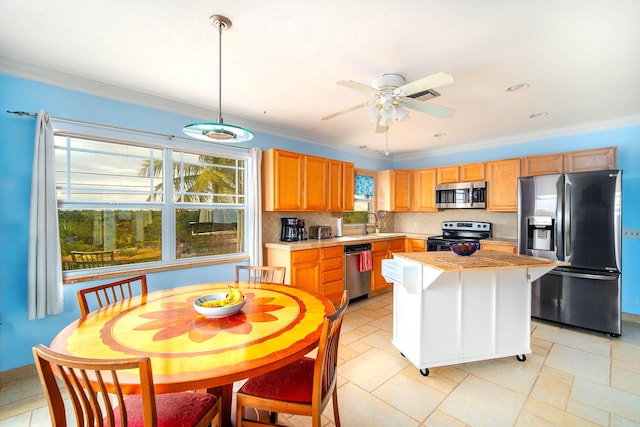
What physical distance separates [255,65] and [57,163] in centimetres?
200

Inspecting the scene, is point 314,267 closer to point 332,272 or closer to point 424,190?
point 332,272

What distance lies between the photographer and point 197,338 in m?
1.35

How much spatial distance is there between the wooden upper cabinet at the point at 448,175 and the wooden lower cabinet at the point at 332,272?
2.37 meters

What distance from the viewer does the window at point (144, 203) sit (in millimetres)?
2582

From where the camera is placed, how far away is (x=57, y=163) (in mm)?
2512

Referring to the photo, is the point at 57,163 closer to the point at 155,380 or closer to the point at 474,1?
the point at 155,380

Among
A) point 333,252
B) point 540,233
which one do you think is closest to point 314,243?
point 333,252

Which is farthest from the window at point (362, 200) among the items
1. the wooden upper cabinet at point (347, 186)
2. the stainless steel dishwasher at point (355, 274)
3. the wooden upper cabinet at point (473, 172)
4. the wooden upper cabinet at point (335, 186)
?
the wooden upper cabinet at point (473, 172)

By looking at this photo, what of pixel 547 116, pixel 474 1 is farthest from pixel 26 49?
pixel 547 116

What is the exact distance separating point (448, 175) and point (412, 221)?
4.07 ft

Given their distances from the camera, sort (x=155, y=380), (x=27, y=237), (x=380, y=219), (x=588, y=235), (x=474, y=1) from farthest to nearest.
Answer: (x=380, y=219)
(x=588, y=235)
(x=27, y=237)
(x=474, y=1)
(x=155, y=380)

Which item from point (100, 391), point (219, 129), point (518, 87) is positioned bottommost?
point (100, 391)

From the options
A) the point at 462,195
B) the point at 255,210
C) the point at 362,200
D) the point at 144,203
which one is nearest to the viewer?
the point at 144,203

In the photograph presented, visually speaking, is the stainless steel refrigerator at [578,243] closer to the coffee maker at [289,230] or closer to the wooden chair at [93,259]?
the coffee maker at [289,230]
